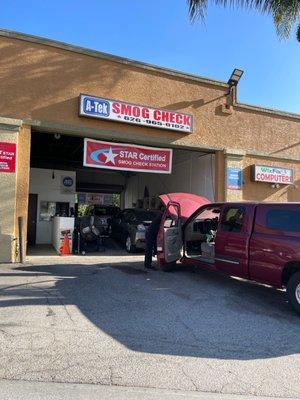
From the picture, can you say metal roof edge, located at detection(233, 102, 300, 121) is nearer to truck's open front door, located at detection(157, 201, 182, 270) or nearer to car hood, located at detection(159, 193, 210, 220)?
car hood, located at detection(159, 193, 210, 220)

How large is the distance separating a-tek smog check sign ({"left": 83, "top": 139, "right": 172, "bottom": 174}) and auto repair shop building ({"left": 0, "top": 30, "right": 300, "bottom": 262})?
0.11ft

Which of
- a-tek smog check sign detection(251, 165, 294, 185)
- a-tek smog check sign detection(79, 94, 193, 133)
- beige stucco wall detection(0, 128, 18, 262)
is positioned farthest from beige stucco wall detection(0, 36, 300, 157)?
beige stucco wall detection(0, 128, 18, 262)

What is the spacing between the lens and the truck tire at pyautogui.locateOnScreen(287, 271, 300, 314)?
7726 millimetres

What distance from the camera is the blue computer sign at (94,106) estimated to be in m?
13.7

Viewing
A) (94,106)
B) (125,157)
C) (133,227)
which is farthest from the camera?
(133,227)

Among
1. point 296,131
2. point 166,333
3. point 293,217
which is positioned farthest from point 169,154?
point 166,333

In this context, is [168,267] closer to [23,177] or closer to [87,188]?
[23,177]

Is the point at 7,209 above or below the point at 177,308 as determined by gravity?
above

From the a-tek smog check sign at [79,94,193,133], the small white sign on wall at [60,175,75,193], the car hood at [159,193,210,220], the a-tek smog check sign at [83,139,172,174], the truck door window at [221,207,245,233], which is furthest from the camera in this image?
the small white sign on wall at [60,175,75,193]

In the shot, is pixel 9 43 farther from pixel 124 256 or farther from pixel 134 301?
pixel 134 301

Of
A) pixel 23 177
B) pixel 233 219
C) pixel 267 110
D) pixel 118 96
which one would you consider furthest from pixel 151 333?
pixel 267 110

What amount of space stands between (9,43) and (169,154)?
637cm

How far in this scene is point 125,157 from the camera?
1520 cm

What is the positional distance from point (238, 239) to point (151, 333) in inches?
140
